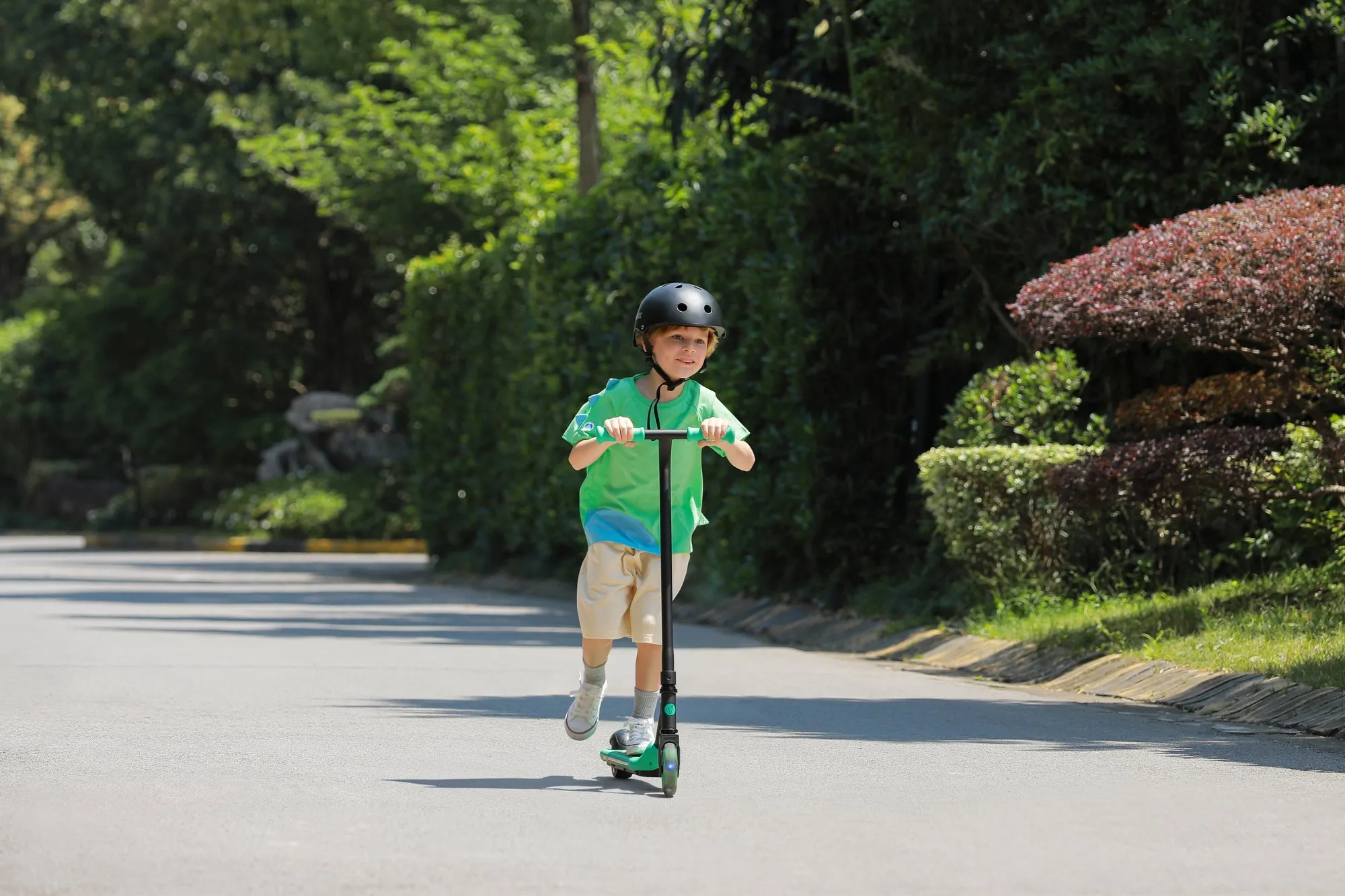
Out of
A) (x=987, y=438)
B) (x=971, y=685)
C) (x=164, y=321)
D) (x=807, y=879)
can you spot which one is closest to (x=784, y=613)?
(x=987, y=438)

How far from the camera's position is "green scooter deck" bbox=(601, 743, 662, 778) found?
8.18 metres

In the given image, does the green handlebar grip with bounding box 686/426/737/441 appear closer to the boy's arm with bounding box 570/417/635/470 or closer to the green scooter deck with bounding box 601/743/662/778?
the boy's arm with bounding box 570/417/635/470

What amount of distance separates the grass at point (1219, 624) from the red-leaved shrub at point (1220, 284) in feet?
4.86

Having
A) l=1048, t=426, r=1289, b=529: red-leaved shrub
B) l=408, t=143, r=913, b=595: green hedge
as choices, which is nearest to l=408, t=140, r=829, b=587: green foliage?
l=408, t=143, r=913, b=595: green hedge

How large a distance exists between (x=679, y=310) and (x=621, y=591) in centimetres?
109

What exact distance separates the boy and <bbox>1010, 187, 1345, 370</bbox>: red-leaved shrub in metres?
4.69

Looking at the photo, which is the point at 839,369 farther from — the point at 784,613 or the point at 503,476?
the point at 503,476

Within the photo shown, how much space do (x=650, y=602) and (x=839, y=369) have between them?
10566 mm

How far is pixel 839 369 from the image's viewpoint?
61.7ft

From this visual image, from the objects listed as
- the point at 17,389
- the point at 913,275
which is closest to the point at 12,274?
the point at 17,389

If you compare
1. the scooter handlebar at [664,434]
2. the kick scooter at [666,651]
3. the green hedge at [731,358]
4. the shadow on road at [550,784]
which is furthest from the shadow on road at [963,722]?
the green hedge at [731,358]

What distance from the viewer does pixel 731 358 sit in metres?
20.1

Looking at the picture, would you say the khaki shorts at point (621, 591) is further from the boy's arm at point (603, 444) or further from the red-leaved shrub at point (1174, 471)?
the red-leaved shrub at point (1174, 471)

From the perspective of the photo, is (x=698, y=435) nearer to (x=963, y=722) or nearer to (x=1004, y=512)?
(x=963, y=722)
